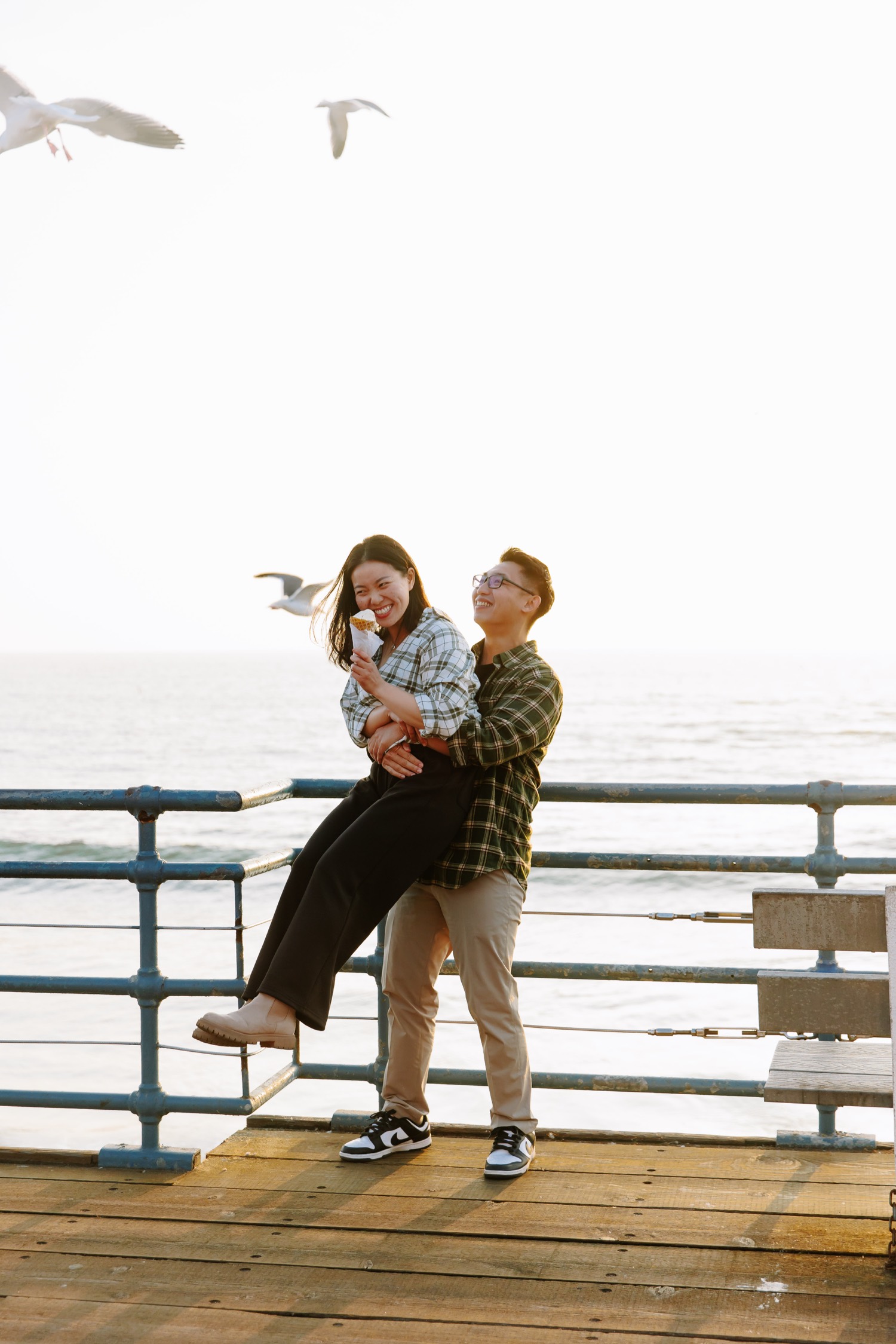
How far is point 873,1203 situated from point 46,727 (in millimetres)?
43956

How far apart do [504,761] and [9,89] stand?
574 cm

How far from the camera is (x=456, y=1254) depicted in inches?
110

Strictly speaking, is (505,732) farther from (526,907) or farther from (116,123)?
(526,907)

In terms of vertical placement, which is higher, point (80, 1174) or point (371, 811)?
point (371, 811)

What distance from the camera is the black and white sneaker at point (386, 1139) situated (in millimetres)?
3381

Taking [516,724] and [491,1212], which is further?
[516,724]

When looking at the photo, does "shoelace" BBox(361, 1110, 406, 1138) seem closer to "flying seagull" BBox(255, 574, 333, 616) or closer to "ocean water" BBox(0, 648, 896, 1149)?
"ocean water" BBox(0, 648, 896, 1149)

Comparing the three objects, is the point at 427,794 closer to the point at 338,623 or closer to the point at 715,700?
the point at 338,623

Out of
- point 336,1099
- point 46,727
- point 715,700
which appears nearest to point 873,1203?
point 336,1099

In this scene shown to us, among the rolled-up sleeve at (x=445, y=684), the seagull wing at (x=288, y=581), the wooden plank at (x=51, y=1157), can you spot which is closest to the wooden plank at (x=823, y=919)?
the rolled-up sleeve at (x=445, y=684)

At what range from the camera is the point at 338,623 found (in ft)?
11.4

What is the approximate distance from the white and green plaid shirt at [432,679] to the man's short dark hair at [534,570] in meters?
0.26

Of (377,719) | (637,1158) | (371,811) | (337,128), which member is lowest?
(637,1158)

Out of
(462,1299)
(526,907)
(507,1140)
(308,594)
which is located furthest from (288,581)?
(526,907)
